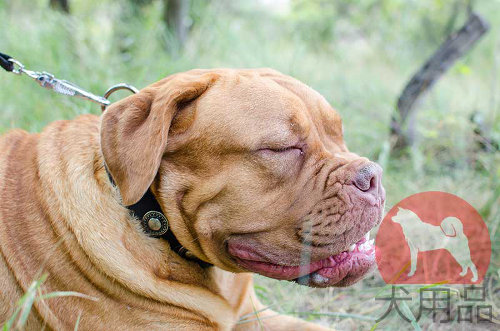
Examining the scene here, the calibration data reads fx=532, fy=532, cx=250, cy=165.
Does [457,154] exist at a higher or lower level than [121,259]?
higher

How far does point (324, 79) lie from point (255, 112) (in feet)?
18.3

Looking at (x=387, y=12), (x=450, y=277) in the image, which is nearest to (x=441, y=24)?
(x=387, y=12)

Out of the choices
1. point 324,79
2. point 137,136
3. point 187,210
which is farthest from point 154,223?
point 324,79

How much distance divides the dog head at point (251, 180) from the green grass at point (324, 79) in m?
0.47

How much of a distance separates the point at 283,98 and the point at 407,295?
5.34ft

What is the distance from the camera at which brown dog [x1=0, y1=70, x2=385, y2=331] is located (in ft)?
8.23

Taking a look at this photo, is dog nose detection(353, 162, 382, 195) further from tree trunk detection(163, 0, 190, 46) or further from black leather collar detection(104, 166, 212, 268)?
tree trunk detection(163, 0, 190, 46)

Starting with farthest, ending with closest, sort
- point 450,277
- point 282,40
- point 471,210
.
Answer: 1. point 282,40
2. point 471,210
3. point 450,277

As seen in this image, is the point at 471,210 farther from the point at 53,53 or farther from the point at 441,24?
the point at 441,24

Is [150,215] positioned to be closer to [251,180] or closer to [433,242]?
[251,180]

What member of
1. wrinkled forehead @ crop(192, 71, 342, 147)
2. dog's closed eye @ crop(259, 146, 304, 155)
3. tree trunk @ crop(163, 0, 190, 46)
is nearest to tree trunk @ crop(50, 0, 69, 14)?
tree trunk @ crop(163, 0, 190, 46)

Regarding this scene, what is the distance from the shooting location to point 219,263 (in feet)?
8.80

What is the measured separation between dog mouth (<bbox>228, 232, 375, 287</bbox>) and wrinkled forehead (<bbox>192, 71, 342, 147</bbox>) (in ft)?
1.86

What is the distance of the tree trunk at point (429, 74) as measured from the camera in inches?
212
